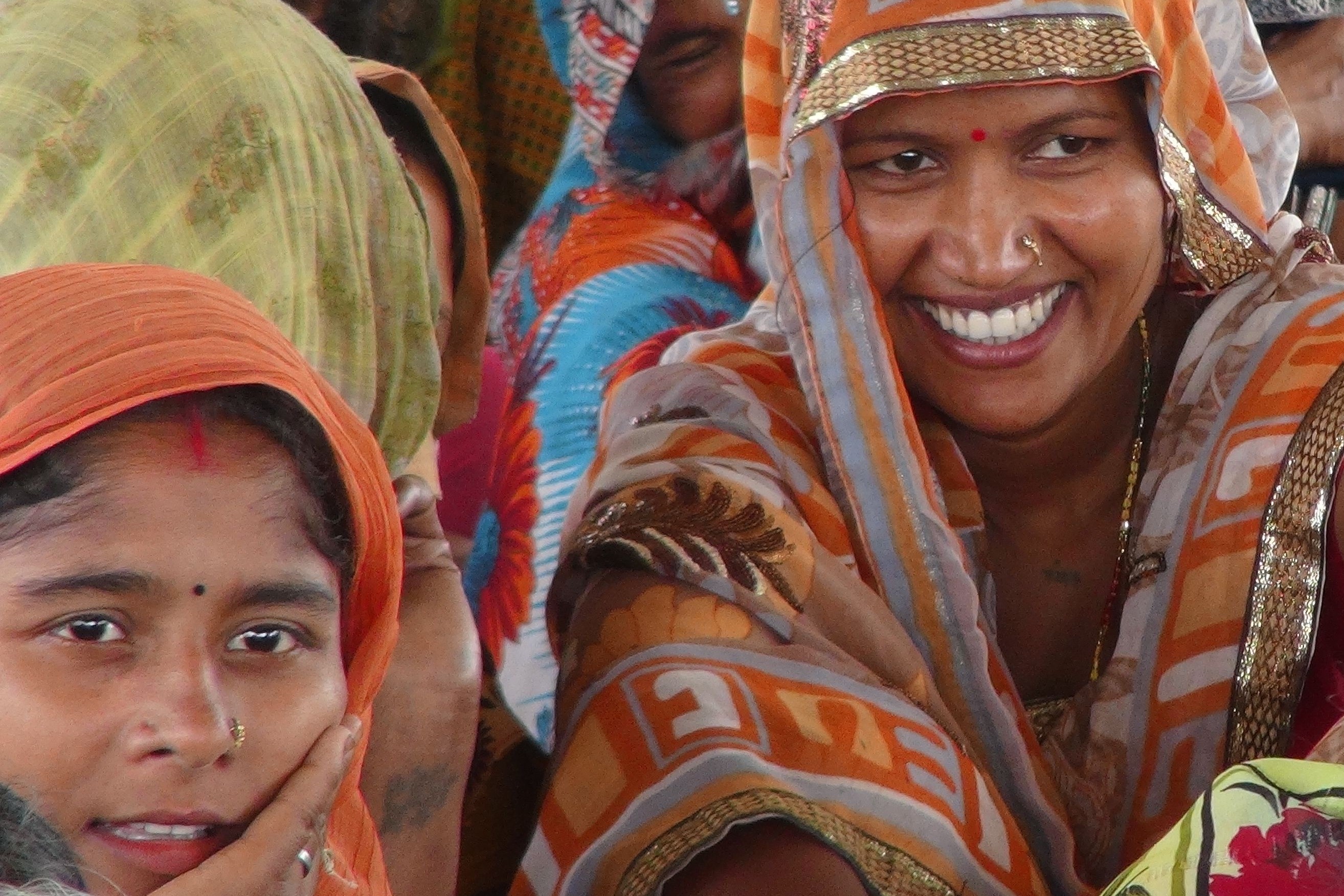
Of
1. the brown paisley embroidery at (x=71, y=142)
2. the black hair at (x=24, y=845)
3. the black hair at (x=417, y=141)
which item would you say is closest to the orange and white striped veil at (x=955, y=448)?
the black hair at (x=417, y=141)

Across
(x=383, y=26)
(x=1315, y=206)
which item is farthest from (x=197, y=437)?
(x=1315, y=206)

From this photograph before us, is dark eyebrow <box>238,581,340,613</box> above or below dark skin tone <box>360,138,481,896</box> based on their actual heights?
above

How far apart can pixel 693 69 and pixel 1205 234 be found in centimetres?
100

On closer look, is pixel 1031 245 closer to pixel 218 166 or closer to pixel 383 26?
pixel 218 166

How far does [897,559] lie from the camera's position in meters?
1.70

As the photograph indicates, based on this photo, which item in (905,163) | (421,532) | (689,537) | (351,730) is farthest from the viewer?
(905,163)

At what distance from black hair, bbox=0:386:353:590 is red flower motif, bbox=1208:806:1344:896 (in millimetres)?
556

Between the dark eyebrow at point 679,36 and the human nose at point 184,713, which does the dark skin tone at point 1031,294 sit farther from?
the dark eyebrow at point 679,36

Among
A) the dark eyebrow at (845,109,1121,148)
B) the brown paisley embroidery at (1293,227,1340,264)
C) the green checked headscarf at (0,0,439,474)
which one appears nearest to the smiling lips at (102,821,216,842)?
the green checked headscarf at (0,0,439,474)

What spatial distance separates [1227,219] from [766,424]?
0.54 meters

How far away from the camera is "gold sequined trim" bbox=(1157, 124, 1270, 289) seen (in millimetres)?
1744

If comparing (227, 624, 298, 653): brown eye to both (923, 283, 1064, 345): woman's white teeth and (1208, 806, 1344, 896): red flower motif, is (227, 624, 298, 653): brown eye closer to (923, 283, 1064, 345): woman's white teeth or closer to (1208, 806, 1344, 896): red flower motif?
(1208, 806, 1344, 896): red flower motif

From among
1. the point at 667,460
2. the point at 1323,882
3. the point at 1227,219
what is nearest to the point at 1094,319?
the point at 1227,219

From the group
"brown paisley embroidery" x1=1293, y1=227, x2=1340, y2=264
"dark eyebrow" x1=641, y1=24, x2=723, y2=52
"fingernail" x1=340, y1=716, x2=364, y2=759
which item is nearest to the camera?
"fingernail" x1=340, y1=716, x2=364, y2=759
